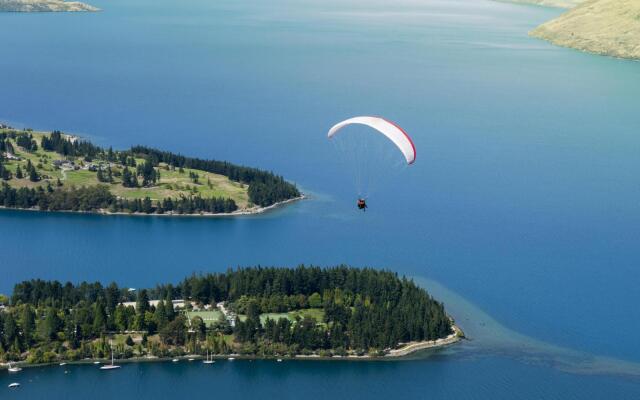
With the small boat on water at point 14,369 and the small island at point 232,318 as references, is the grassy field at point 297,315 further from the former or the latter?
the small boat on water at point 14,369

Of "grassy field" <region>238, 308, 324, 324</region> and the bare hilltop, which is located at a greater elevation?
the bare hilltop

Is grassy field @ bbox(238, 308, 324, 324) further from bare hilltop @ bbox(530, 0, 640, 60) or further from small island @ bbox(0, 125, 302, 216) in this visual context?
bare hilltop @ bbox(530, 0, 640, 60)

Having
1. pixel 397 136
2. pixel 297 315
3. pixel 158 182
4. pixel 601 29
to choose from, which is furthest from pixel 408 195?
pixel 601 29

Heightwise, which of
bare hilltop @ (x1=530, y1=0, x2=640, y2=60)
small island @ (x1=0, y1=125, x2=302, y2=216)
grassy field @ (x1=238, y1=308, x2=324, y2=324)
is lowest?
grassy field @ (x1=238, y1=308, x2=324, y2=324)

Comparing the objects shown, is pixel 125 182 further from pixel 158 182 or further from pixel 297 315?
pixel 297 315

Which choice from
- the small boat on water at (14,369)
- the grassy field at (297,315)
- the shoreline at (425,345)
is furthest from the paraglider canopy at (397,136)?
the small boat on water at (14,369)

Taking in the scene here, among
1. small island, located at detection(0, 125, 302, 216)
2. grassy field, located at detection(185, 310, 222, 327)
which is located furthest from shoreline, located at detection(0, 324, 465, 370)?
small island, located at detection(0, 125, 302, 216)

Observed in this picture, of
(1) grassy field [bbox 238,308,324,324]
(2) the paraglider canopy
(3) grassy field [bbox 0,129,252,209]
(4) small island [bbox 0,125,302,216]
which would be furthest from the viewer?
(3) grassy field [bbox 0,129,252,209]
